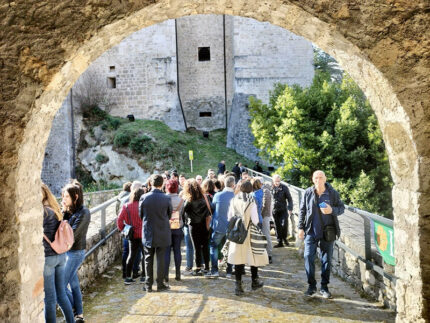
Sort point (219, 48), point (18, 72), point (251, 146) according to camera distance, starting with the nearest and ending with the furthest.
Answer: point (18, 72), point (251, 146), point (219, 48)

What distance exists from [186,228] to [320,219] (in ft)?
8.59

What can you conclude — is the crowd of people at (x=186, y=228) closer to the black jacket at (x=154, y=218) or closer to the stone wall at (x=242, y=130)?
the black jacket at (x=154, y=218)

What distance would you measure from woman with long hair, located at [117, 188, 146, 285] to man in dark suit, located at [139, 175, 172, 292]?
0.42 m

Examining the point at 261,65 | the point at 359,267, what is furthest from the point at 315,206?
the point at 261,65

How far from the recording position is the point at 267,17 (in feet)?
10.4

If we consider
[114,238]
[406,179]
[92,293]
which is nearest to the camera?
[406,179]

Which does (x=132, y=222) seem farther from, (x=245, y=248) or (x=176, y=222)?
(x=245, y=248)

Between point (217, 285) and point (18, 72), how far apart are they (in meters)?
4.48

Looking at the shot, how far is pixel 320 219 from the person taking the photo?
17.6 feet

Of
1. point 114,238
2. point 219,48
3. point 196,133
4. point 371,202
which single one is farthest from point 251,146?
point 114,238

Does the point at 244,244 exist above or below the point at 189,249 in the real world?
above

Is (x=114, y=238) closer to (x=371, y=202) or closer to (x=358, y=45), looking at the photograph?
(x=358, y=45)

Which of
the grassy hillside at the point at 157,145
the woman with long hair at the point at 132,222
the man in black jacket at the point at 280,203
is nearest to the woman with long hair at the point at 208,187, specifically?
the woman with long hair at the point at 132,222

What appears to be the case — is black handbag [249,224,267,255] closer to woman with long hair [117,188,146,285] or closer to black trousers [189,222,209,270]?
black trousers [189,222,209,270]
